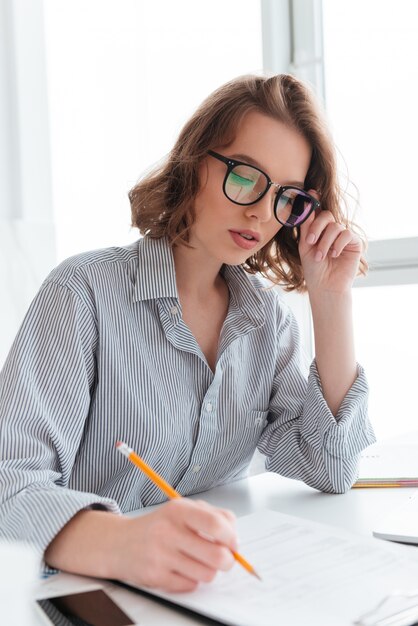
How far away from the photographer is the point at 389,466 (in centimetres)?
146

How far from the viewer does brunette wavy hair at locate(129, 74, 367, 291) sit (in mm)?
1351

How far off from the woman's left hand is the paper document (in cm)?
67

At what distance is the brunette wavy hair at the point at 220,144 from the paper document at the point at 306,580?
656mm

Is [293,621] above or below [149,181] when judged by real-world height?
below

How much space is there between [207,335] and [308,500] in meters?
0.35

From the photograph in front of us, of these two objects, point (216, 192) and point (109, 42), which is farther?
point (109, 42)

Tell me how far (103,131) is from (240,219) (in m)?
1.46

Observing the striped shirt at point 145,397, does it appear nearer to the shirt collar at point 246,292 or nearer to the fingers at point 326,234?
the shirt collar at point 246,292

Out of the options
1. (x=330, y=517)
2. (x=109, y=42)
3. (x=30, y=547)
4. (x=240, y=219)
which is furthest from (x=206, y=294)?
(x=109, y=42)

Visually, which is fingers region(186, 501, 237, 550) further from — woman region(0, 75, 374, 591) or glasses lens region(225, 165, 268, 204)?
glasses lens region(225, 165, 268, 204)

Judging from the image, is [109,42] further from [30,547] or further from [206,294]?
[30,547]

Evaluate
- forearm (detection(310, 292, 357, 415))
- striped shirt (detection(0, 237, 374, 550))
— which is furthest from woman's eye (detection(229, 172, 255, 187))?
forearm (detection(310, 292, 357, 415))

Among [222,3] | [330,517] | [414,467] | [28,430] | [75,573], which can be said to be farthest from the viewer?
[222,3]

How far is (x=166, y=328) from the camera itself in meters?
1.27
